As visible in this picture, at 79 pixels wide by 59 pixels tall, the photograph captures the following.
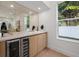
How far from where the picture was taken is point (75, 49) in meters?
3.51

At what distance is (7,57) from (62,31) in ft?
8.57

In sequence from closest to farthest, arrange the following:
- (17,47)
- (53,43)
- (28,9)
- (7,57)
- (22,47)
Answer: (7,57) → (17,47) → (22,47) → (28,9) → (53,43)

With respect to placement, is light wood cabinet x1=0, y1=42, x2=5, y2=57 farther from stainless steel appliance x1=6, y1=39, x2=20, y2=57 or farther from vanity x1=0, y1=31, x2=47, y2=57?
stainless steel appliance x1=6, y1=39, x2=20, y2=57

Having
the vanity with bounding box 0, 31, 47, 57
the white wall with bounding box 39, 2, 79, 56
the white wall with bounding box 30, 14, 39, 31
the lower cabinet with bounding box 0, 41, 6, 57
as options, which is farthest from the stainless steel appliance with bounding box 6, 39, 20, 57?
the white wall with bounding box 30, 14, 39, 31

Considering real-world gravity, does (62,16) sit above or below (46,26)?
above

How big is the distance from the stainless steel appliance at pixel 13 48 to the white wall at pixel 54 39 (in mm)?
1869

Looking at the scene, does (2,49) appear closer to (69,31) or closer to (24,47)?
(24,47)

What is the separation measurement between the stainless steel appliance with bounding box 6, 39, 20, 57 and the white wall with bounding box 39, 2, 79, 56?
1.87 meters

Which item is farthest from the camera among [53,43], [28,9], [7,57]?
[53,43]

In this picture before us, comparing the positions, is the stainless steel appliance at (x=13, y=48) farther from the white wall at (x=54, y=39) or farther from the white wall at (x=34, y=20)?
the white wall at (x=34, y=20)

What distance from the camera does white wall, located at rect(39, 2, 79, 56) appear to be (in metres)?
3.62

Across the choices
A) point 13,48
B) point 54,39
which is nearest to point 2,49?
point 13,48

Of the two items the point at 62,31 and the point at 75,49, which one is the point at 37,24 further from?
the point at 75,49

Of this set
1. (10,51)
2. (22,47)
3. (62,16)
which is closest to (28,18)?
(62,16)
